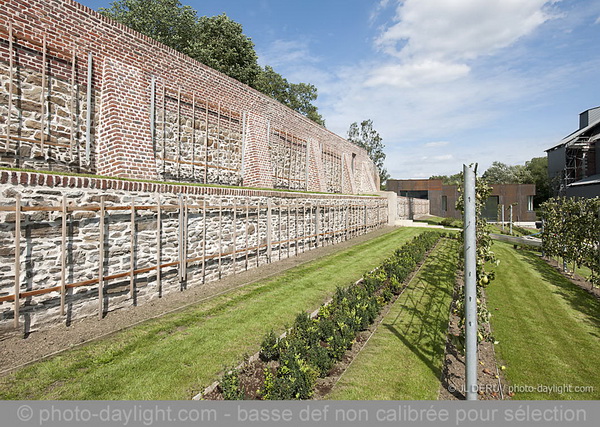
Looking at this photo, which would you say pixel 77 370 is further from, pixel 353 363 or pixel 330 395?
pixel 353 363

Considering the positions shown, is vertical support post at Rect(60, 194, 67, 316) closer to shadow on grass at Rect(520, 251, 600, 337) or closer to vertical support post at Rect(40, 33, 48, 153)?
vertical support post at Rect(40, 33, 48, 153)

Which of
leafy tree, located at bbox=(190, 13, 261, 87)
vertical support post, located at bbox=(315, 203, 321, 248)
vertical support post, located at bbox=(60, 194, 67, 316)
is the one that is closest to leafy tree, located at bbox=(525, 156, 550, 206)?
vertical support post, located at bbox=(315, 203, 321, 248)

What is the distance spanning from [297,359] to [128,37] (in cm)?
1034

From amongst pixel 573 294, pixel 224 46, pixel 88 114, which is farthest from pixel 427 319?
pixel 224 46

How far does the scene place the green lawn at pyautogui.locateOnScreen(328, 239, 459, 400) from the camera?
13.4 feet

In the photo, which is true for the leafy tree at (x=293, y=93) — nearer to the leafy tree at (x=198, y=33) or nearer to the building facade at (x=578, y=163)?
the leafy tree at (x=198, y=33)

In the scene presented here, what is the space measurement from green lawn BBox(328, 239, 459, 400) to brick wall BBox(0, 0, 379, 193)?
7.90 m

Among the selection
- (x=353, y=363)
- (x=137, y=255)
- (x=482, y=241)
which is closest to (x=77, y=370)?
(x=137, y=255)

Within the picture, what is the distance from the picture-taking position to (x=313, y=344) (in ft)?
15.5

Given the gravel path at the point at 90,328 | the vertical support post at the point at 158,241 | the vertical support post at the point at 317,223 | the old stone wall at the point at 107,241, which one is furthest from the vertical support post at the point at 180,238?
the vertical support post at the point at 317,223

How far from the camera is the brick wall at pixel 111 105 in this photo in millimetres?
6934

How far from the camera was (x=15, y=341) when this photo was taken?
5.05 meters

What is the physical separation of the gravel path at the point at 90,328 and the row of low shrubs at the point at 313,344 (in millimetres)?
3034

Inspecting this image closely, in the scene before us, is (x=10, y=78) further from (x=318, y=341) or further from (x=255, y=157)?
(x=255, y=157)
